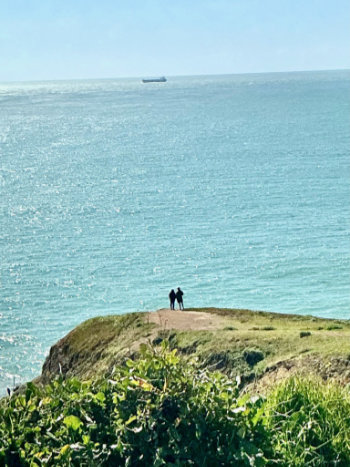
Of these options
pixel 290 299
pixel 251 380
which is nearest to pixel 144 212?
pixel 290 299

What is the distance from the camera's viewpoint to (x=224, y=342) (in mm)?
28078

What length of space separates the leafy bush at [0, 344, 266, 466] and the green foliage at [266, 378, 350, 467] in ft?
1.56

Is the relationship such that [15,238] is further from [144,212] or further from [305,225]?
[305,225]

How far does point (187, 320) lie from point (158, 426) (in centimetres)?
2436

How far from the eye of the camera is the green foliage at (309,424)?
371 inches

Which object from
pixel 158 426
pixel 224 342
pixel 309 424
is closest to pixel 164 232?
pixel 224 342

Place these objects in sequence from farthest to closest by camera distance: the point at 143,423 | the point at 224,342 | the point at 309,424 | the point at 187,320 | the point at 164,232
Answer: the point at 164,232 → the point at 187,320 → the point at 224,342 → the point at 309,424 → the point at 143,423

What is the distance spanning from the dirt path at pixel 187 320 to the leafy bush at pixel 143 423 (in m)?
21.5

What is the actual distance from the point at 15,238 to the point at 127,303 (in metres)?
21.1

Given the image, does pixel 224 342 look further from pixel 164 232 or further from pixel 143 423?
pixel 164 232

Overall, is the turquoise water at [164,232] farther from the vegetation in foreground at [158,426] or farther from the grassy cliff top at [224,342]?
the vegetation in foreground at [158,426]

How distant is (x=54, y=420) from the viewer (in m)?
9.40

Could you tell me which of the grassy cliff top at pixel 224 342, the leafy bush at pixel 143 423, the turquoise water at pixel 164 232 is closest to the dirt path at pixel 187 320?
the grassy cliff top at pixel 224 342

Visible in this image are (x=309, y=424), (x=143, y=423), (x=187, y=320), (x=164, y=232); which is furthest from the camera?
(x=164, y=232)
